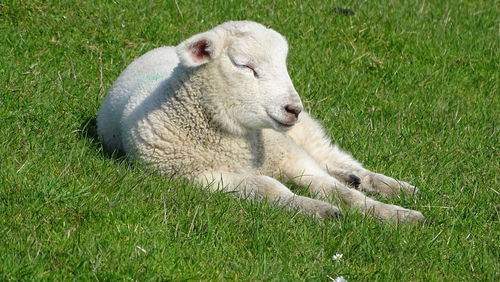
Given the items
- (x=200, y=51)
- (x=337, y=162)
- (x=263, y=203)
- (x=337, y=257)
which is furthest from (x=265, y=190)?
(x=337, y=162)

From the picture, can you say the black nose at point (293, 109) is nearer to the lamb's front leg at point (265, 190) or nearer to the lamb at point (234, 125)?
the lamb at point (234, 125)

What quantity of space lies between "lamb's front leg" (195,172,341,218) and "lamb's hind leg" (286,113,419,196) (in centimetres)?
87

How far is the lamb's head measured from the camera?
6.11m

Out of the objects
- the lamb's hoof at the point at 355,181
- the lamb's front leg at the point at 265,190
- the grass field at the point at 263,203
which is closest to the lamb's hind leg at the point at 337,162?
the lamb's hoof at the point at 355,181

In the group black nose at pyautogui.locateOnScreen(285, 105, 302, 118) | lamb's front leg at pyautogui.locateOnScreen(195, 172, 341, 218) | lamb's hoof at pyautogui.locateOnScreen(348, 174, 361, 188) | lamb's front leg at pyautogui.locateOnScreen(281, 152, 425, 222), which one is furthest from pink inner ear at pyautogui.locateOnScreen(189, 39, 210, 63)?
lamb's hoof at pyautogui.locateOnScreen(348, 174, 361, 188)

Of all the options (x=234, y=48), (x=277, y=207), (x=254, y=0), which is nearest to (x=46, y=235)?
(x=277, y=207)

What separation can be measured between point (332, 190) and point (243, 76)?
2.99 feet

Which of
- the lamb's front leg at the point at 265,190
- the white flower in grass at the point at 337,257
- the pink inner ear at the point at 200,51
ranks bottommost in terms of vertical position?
the lamb's front leg at the point at 265,190

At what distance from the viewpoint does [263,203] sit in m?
5.69

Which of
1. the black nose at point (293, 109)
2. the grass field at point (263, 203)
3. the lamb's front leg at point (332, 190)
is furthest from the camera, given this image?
the black nose at point (293, 109)

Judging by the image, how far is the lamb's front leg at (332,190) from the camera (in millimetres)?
5880

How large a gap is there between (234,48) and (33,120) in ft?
4.91

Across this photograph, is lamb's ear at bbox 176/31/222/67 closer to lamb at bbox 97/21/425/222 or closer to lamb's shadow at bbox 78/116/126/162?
lamb at bbox 97/21/425/222

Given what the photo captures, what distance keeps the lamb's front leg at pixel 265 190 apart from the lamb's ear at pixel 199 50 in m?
0.70
